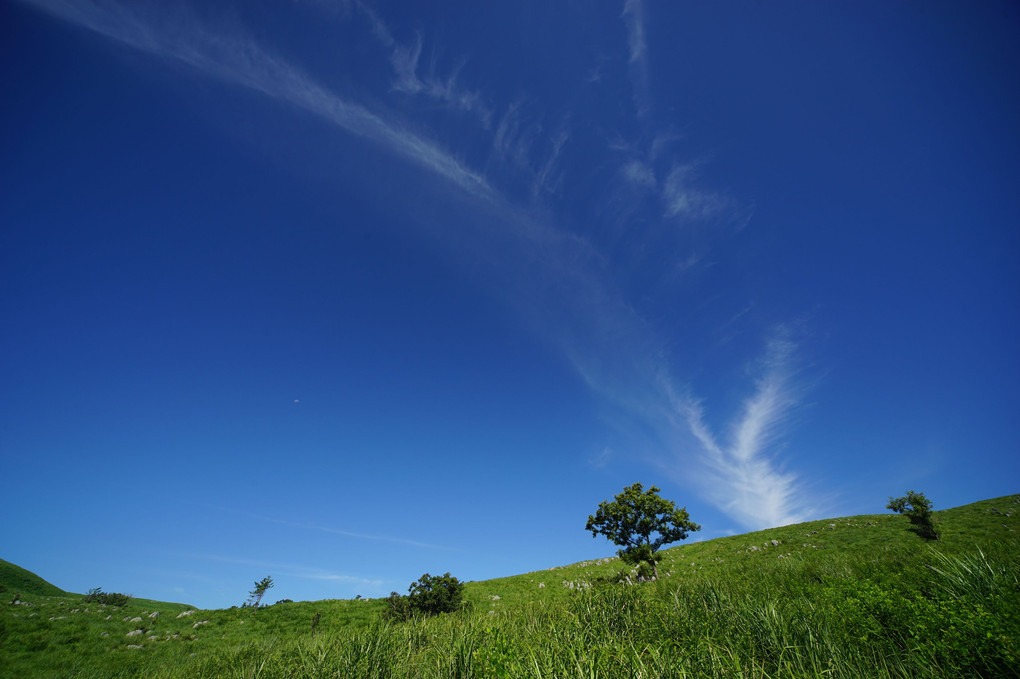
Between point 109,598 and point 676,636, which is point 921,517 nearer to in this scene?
point 676,636

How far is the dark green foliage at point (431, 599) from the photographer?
2430 cm

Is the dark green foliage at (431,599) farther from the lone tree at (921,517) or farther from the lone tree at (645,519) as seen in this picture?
the lone tree at (921,517)

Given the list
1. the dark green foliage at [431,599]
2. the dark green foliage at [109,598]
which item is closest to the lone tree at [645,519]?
the dark green foliage at [431,599]

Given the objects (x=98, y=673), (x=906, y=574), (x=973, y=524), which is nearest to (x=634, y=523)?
(x=906, y=574)

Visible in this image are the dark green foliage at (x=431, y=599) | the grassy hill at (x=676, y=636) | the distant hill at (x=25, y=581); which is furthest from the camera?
the distant hill at (x=25, y=581)

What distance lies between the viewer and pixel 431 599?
24.4 m

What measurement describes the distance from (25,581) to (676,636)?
218ft

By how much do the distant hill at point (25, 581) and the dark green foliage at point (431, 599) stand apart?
4255cm

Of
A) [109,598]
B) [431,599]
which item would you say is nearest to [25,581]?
[109,598]

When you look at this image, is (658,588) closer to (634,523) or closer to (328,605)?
(634,523)

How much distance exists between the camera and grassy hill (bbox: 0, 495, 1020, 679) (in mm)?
6316

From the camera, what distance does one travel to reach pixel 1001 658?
5648 mm

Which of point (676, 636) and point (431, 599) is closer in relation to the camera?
point (676, 636)

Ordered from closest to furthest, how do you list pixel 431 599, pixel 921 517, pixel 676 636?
1. pixel 676 636
2. pixel 431 599
3. pixel 921 517
